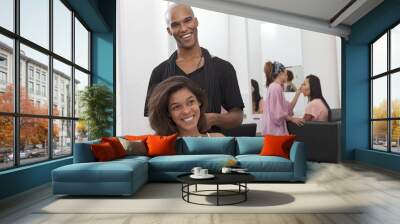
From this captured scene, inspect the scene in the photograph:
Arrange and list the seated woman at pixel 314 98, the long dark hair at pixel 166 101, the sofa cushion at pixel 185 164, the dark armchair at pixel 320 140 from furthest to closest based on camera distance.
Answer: the seated woman at pixel 314 98
the dark armchair at pixel 320 140
the long dark hair at pixel 166 101
the sofa cushion at pixel 185 164

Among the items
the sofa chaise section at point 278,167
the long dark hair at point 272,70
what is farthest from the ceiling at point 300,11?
the sofa chaise section at point 278,167

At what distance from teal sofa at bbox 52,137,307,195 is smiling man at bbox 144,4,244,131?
1.33 meters

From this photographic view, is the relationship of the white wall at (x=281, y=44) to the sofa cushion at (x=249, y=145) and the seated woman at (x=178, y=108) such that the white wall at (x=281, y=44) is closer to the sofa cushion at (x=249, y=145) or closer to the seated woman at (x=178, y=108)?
the seated woman at (x=178, y=108)

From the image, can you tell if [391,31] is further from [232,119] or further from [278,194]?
[278,194]

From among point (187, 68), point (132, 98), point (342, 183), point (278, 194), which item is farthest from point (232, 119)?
point (278, 194)

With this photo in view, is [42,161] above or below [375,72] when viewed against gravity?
below

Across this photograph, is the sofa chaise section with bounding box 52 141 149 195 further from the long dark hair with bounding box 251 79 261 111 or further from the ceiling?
the long dark hair with bounding box 251 79 261 111

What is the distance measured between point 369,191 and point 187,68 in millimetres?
4450

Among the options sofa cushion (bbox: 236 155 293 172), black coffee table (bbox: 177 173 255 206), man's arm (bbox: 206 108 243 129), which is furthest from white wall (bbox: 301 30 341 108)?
black coffee table (bbox: 177 173 255 206)

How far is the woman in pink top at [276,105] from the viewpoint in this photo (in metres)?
9.24

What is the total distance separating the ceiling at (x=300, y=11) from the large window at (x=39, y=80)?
102 inches

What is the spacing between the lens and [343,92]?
9570 mm

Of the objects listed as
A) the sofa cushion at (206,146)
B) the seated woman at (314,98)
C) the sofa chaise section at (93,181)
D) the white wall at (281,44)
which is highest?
the white wall at (281,44)

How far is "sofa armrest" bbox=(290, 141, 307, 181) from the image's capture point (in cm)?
596
